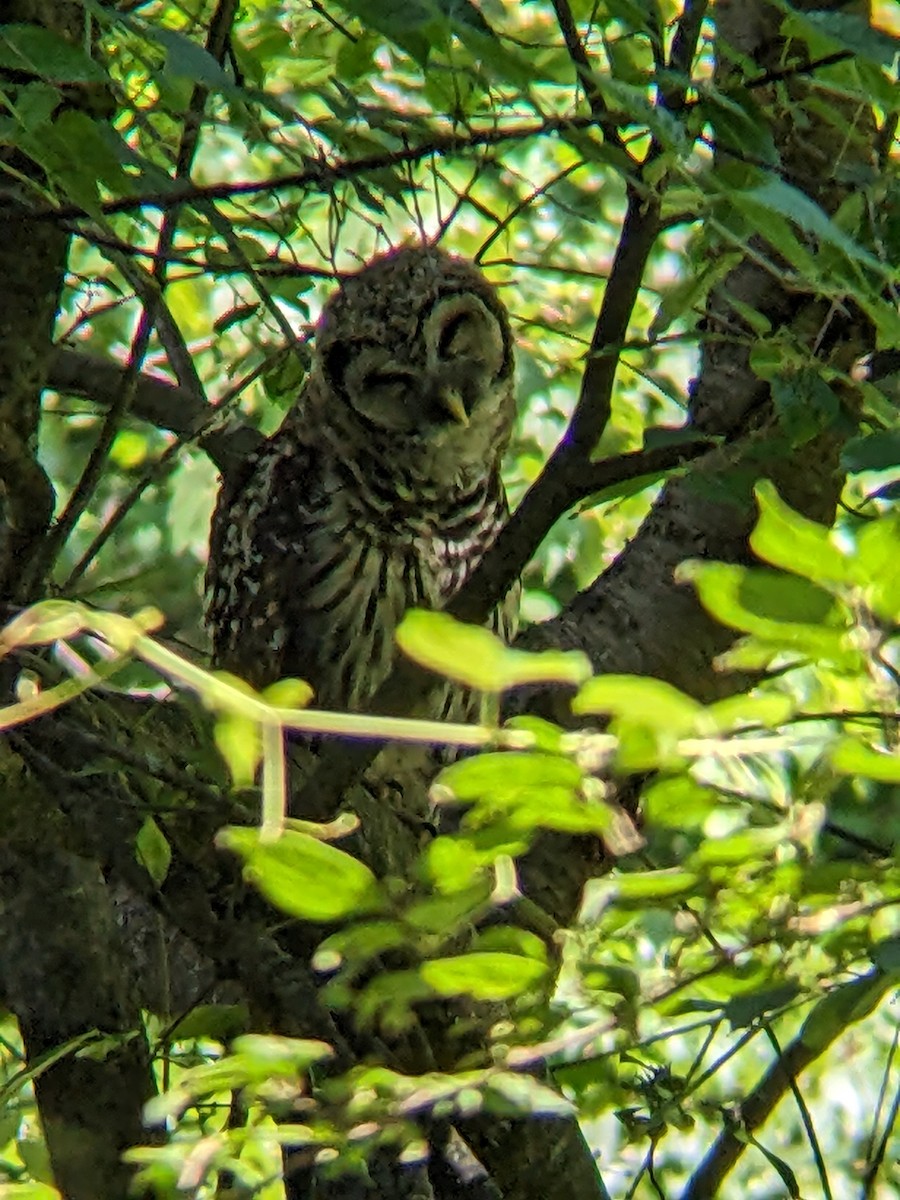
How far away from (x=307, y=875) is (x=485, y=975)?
0.46ft

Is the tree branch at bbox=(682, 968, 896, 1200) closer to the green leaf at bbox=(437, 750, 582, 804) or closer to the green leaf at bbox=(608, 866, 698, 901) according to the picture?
the green leaf at bbox=(608, 866, 698, 901)

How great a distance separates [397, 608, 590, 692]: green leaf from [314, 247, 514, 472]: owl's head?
2214 mm

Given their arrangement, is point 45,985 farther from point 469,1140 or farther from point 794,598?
point 794,598

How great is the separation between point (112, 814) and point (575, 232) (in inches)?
81.9

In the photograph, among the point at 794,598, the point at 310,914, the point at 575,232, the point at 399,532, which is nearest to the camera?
the point at 794,598

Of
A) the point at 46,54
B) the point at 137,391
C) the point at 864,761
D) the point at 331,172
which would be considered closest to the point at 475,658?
the point at 864,761

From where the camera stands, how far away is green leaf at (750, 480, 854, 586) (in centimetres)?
88

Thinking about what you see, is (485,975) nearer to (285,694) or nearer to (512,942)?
(512,942)

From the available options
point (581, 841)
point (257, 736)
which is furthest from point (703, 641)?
point (257, 736)

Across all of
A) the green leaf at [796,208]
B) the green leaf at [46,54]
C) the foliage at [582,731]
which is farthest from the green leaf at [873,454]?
the green leaf at [46,54]

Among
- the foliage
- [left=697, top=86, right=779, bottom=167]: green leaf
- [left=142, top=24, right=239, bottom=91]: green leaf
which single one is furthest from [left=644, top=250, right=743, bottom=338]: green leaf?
[left=142, top=24, right=239, bottom=91]: green leaf

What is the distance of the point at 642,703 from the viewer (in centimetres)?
89

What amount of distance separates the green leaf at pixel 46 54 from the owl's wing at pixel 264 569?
5.88ft

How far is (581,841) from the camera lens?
2.42 metres
